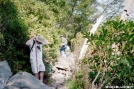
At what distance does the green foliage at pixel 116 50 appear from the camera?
4.77m

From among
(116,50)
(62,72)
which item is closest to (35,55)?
(116,50)

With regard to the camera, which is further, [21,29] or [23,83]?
[21,29]

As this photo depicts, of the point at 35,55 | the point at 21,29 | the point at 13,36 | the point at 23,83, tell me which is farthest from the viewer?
the point at 13,36

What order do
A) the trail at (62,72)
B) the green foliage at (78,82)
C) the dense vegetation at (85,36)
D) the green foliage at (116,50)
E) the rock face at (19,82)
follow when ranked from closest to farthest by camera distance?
the green foliage at (116,50) → the dense vegetation at (85,36) → the rock face at (19,82) → the green foliage at (78,82) → the trail at (62,72)

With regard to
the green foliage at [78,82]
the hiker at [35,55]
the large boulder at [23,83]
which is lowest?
the green foliage at [78,82]

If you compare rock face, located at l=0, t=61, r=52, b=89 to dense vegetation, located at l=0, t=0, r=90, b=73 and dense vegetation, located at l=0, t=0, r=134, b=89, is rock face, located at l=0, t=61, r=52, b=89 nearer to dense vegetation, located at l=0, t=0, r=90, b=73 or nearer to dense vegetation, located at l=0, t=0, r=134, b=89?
dense vegetation, located at l=0, t=0, r=134, b=89

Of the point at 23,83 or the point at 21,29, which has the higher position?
the point at 21,29

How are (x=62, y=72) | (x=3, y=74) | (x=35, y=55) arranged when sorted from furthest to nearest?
(x=62, y=72)
(x=35, y=55)
(x=3, y=74)

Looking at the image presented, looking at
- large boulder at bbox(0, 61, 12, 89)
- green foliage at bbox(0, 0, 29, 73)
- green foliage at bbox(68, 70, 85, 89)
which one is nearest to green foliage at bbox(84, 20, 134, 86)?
large boulder at bbox(0, 61, 12, 89)

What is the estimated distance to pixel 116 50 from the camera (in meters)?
5.07

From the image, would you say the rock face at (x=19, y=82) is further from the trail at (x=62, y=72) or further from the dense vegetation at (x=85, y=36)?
the trail at (x=62, y=72)

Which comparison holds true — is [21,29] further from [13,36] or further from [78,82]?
[78,82]

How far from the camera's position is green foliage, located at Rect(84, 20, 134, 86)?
15.7 feet

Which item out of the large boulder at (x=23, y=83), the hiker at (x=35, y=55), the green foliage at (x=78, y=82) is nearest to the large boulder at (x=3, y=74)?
the large boulder at (x=23, y=83)
